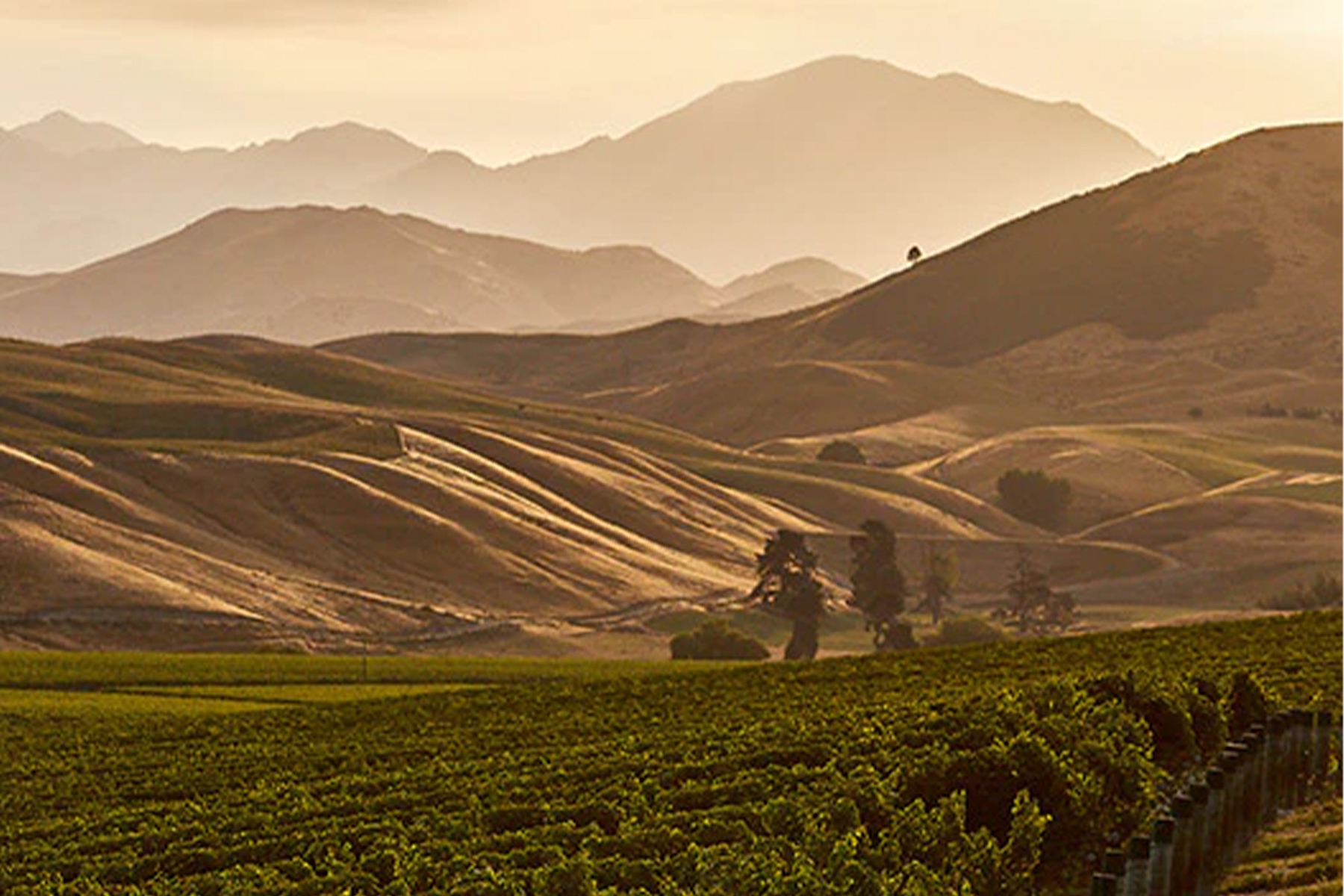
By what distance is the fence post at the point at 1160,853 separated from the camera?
755 inches

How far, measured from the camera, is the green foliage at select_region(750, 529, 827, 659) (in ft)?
439

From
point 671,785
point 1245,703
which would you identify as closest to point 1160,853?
point 671,785

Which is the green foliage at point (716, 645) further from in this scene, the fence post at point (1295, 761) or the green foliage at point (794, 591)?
the fence post at point (1295, 761)

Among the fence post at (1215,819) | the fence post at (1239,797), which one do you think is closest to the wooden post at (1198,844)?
the fence post at (1215,819)

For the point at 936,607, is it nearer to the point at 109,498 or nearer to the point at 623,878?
the point at 109,498

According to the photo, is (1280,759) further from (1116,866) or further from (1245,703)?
(1116,866)

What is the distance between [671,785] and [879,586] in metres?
113

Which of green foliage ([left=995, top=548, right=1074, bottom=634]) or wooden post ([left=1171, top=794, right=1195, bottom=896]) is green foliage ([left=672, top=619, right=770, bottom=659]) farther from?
wooden post ([left=1171, top=794, right=1195, bottom=896])

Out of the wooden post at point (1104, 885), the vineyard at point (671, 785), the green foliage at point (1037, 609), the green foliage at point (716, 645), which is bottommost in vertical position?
the green foliage at point (716, 645)

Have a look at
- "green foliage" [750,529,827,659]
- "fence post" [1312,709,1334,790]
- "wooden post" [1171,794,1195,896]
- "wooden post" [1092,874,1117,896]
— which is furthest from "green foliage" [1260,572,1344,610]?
"wooden post" [1092,874,1117,896]

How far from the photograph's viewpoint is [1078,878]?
25.0 meters

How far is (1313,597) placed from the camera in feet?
506

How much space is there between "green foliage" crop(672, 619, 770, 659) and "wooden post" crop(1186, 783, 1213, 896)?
9934 centimetres

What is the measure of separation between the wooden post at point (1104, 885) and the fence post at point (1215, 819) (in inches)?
181
